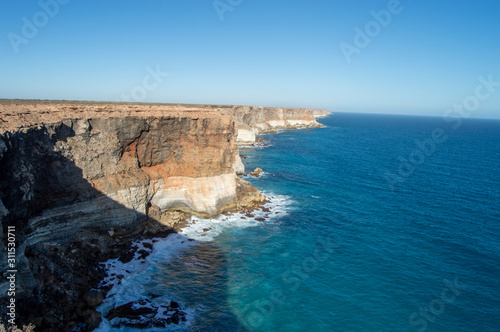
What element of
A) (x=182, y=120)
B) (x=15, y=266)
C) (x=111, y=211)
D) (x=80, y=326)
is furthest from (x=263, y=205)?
(x=15, y=266)

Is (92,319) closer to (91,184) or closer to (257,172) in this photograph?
(91,184)

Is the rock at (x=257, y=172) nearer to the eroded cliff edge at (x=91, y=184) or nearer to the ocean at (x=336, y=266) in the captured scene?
the ocean at (x=336, y=266)

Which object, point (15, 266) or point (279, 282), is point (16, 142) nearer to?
point (15, 266)

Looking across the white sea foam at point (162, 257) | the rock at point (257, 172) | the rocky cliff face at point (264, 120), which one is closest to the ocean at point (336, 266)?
the white sea foam at point (162, 257)

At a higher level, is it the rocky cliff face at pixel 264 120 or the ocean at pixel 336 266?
the rocky cliff face at pixel 264 120

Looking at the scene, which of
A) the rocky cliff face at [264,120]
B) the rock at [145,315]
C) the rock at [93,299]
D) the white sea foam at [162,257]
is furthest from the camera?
the rocky cliff face at [264,120]

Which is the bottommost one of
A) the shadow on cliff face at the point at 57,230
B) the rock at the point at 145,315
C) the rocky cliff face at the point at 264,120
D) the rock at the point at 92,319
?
the rock at the point at 145,315
